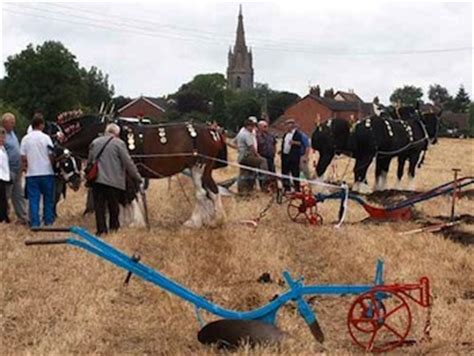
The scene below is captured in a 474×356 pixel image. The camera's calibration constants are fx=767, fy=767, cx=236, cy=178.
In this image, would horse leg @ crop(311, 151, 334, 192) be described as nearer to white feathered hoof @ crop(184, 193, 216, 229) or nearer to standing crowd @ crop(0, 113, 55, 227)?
white feathered hoof @ crop(184, 193, 216, 229)

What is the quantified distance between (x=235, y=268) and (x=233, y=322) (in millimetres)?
2608

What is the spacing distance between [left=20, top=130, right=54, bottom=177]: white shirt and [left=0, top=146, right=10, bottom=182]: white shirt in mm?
301

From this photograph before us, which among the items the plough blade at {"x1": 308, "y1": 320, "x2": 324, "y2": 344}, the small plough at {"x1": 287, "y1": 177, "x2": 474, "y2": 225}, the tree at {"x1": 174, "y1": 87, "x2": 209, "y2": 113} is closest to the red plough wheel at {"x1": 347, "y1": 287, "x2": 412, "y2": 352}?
the plough blade at {"x1": 308, "y1": 320, "x2": 324, "y2": 344}

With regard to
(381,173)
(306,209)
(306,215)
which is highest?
(381,173)

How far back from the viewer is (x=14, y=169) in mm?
12016

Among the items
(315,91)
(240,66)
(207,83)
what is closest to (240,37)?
(240,66)

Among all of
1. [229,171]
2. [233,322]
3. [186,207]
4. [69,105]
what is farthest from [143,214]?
[69,105]

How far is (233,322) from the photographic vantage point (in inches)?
229

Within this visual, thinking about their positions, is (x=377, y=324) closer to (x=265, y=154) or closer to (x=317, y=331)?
(x=317, y=331)

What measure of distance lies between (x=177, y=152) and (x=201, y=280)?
14.0ft

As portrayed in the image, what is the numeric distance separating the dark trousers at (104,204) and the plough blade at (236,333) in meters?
5.12

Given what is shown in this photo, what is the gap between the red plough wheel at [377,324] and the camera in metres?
5.84

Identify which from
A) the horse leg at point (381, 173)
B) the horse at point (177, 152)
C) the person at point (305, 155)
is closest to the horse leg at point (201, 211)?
the horse at point (177, 152)

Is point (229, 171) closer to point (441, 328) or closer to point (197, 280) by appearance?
point (197, 280)
